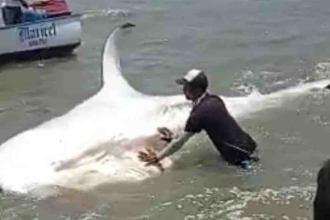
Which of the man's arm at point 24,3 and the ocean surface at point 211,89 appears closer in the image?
the ocean surface at point 211,89

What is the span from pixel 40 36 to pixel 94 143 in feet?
21.7

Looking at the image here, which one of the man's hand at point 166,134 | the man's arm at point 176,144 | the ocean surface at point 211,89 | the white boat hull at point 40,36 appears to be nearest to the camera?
the ocean surface at point 211,89

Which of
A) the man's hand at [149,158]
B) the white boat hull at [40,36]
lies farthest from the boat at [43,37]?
the man's hand at [149,158]

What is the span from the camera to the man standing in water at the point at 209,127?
7629mm

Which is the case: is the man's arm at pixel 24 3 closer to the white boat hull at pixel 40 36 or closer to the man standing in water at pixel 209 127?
the white boat hull at pixel 40 36

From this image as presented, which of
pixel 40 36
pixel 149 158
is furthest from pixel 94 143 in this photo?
pixel 40 36

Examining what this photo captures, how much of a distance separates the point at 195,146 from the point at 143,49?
6.32 m

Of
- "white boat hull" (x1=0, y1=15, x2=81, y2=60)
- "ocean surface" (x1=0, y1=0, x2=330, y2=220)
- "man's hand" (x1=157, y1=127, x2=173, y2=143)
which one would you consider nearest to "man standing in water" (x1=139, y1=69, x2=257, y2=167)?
"ocean surface" (x1=0, y1=0, x2=330, y2=220)

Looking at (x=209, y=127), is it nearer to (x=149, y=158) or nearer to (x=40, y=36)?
(x=149, y=158)

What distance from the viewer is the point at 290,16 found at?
16719mm

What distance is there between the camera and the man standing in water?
7.63 metres

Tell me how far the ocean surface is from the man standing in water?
183mm

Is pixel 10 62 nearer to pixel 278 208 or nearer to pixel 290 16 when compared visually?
pixel 290 16

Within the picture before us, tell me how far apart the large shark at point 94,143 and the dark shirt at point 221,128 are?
571 millimetres
